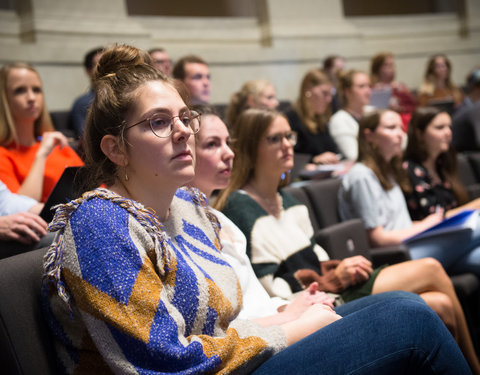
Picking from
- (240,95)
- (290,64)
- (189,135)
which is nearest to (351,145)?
(240,95)

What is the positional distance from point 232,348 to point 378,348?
0.97 feet

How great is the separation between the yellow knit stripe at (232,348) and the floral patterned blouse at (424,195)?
78.6 inches

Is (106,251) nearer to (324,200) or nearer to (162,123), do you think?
(162,123)

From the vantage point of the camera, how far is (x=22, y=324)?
3.74 feet

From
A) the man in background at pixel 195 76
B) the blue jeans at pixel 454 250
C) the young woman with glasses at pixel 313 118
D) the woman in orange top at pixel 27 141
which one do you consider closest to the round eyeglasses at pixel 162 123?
the woman in orange top at pixel 27 141

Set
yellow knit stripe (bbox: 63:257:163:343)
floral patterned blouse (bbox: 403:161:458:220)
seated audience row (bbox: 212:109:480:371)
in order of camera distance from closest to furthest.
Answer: yellow knit stripe (bbox: 63:257:163:343) → seated audience row (bbox: 212:109:480:371) → floral patterned blouse (bbox: 403:161:458:220)

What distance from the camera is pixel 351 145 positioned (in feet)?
14.1

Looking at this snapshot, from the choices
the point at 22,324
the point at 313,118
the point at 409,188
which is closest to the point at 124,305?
the point at 22,324

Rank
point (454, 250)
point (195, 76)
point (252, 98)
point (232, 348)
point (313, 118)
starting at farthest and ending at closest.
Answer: point (313, 118)
point (252, 98)
point (195, 76)
point (454, 250)
point (232, 348)

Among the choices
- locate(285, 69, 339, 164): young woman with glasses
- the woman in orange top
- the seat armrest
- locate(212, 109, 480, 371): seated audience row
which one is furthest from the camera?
locate(285, 69, 339, 164): young woman with glasses

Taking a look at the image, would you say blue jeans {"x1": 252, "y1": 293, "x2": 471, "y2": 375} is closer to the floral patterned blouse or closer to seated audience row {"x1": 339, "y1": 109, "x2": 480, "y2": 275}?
seated audience row {"x1": 339, "y1": 109, "x2": 480, "y2": 275}

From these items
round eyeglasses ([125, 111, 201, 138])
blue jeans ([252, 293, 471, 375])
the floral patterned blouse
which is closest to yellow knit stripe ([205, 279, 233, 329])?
blue jeans ([252, 293, 471, 375])

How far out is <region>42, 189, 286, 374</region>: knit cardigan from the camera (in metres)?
1.08

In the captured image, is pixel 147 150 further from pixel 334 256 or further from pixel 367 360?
pixel 334 256
